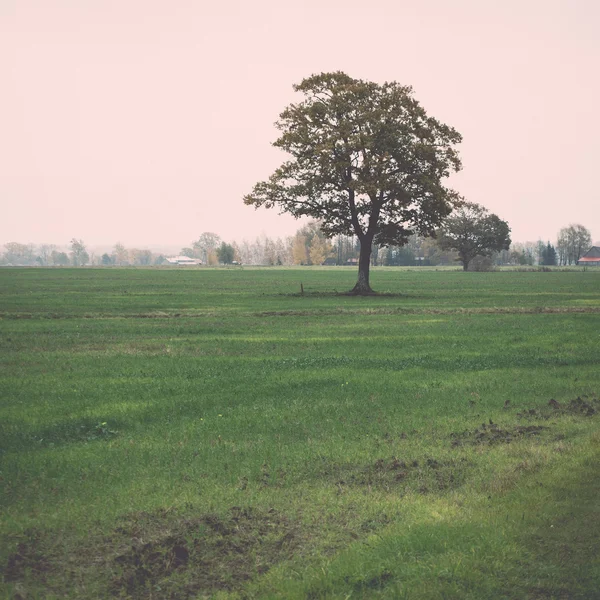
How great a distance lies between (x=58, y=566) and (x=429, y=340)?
57.4 feet

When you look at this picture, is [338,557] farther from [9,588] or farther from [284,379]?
[284,379]

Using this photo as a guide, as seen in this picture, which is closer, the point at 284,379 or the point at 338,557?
the point at 338,557

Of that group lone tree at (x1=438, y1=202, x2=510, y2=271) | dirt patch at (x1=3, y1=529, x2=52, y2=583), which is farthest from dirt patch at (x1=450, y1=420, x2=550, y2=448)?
lone tree at (x1=438, y1=202, x2=510, y2=271)

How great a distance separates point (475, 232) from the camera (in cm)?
13888

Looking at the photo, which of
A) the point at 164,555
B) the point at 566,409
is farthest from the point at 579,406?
the point at 164,555

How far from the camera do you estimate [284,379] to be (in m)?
15.6

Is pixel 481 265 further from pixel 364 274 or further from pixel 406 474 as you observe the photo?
pixel 406 474

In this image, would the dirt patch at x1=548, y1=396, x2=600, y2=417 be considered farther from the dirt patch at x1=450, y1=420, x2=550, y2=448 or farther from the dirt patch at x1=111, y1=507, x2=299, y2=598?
the dirt patch at x1=111, y1=507, x2=299, y2=598

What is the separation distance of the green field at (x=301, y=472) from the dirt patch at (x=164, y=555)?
2cm

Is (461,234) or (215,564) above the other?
(461,234)

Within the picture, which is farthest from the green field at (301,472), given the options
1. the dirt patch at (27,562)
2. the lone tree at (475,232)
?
the lone tree at (475,232)

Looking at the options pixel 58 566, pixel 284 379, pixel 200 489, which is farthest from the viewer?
pixel 284 379

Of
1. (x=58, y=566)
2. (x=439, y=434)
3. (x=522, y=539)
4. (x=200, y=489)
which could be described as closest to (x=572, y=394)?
(x=439, y=434)

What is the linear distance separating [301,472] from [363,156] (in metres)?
40.1
